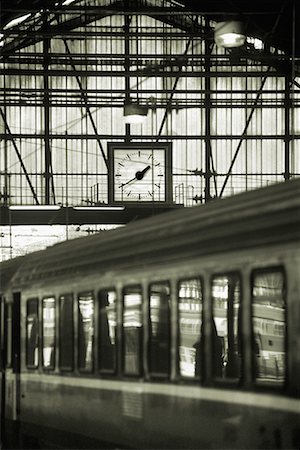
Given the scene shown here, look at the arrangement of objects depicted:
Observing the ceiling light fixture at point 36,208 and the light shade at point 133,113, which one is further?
the ceiling light fixture at point 36,208

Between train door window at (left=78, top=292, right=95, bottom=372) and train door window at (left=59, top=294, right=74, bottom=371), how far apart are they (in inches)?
11.1

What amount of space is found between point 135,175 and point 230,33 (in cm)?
1414

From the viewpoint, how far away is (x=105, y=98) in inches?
1513

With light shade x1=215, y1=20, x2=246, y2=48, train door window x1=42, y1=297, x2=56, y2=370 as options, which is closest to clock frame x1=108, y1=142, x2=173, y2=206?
light shade x1=215, y1=20, x2=246, y2=48

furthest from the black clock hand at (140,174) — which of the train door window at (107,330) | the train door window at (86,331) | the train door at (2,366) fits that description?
the train door window at (107,330)

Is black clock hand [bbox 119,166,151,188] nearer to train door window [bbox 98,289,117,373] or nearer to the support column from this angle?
the support column

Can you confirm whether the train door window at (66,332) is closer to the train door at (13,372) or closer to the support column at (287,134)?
the train door at (13,372)

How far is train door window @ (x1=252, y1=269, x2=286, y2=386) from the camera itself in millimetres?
7543

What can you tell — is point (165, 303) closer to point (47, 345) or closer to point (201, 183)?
point (47, 345)

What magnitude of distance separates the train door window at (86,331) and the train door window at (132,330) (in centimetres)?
99

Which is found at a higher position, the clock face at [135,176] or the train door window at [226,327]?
the clock face at [135,176]

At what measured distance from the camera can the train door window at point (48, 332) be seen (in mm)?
12898

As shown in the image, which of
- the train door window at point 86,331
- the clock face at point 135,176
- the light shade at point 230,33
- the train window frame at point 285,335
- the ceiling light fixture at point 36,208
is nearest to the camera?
the train window frame at point 285,335

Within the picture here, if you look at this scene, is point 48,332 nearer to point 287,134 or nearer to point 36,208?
point 36,208
